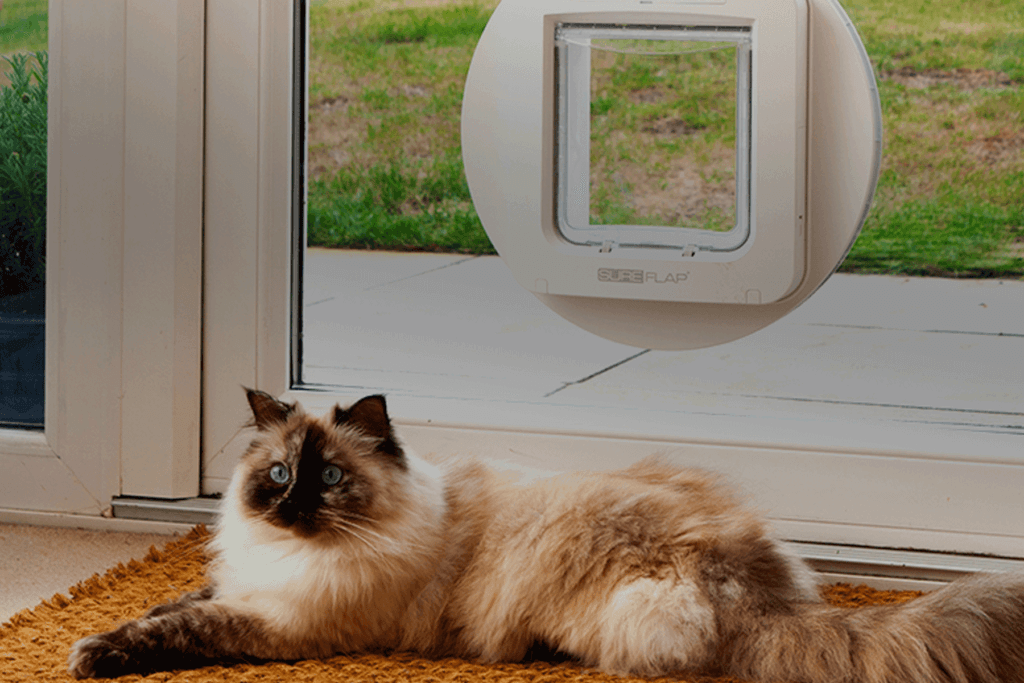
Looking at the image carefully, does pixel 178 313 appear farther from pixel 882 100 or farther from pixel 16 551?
pixel 882 100

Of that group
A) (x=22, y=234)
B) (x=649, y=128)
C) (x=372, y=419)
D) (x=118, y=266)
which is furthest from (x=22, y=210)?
(x=649, y=128)

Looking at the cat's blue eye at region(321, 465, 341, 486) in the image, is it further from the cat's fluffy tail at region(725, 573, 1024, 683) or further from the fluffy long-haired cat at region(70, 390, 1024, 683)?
the cat's fluffy tail at region(725, 573, 1024, 683)

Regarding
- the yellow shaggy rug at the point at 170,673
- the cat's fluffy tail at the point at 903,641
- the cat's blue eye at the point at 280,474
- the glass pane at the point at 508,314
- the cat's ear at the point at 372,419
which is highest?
the glass pane at the point at 508,314

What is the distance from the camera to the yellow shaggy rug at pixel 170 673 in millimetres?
1367

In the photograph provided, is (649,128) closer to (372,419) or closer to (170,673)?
(372,419)

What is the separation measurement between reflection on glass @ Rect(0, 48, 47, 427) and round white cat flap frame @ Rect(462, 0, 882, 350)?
0.81 m

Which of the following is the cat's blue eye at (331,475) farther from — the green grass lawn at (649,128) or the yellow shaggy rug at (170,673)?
the green grass lawn at (649,128)

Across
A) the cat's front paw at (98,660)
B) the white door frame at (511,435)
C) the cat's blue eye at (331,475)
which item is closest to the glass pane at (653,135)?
the white door frame at (511,435)

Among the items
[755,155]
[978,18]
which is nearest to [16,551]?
[755,155]

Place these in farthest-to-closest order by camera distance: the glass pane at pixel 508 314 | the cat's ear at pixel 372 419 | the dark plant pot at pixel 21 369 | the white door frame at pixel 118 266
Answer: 1. the dark plant pot at pixel 21 369
2. the white door frame at pixel 118 266
3. the glass pane at pixel 508 314
4. the cat's ear at pixel 372 419

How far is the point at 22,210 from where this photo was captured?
205cm

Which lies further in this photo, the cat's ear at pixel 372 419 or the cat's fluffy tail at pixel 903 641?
the cat's ear at pixel 372 419

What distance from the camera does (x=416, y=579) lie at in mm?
1441

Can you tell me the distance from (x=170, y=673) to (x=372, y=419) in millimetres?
388
